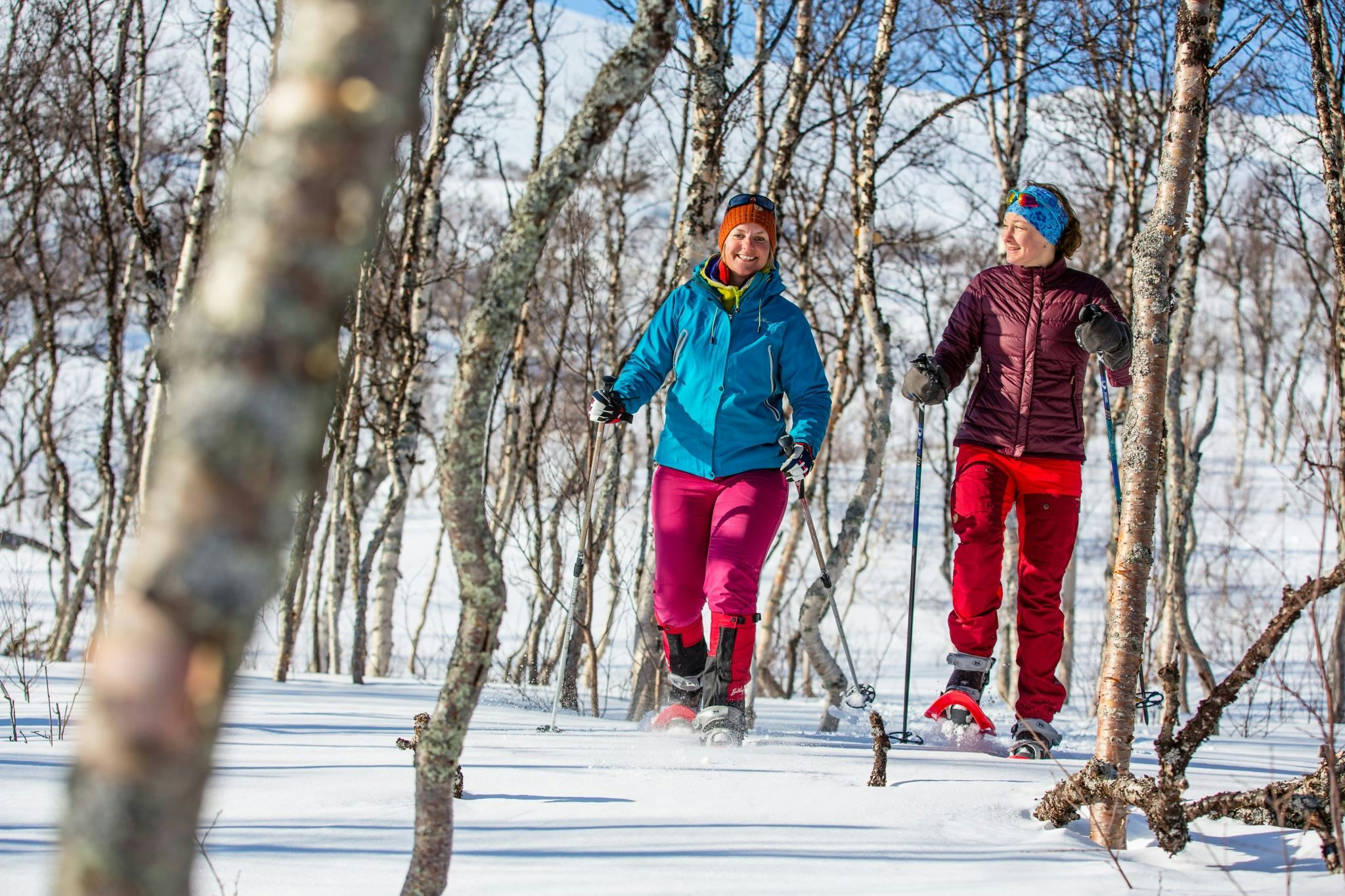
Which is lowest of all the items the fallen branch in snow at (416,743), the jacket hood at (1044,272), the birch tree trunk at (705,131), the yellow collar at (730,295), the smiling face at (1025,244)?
the fallen branch in snow at (416,743)

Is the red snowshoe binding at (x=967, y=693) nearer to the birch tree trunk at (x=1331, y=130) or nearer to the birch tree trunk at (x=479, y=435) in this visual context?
the birch tree trunk at (x=1331, y=130)

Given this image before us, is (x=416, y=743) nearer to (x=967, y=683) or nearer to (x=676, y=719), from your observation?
(x=676, y=719)

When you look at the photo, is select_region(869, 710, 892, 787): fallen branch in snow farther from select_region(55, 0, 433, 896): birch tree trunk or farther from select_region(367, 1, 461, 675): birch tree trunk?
select_region(367, 1, 461, 675): birch tree trunk

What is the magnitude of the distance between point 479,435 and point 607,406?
2165 mm

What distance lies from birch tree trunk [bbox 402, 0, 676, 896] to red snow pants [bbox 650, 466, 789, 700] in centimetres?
206

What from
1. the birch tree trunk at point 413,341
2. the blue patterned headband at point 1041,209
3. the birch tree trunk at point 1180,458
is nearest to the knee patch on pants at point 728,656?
the blue patterned headband at point 1041,209

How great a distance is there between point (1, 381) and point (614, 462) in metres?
8.49

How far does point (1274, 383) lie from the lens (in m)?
30.2

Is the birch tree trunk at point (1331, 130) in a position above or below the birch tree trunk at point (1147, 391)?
above

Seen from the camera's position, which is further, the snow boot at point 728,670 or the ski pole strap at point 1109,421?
the ski pole strap at point 1109,421

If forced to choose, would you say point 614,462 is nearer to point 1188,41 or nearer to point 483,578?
point 1188,41

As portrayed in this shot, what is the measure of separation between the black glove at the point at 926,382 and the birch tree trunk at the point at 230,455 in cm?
302

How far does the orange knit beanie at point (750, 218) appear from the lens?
3568mm

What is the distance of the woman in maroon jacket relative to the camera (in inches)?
137
